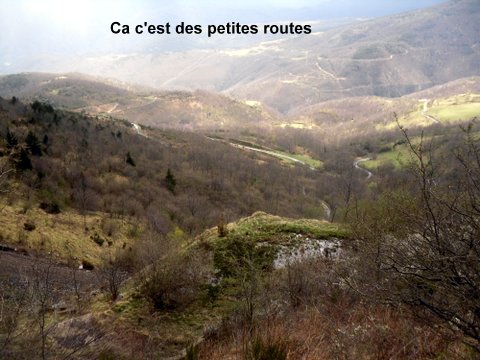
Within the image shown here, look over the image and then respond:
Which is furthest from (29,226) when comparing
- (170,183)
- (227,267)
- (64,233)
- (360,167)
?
(360,167)

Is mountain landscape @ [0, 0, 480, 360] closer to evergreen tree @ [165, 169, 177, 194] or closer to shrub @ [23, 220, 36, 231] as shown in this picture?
shrub @ [23, 220, 36, 231]

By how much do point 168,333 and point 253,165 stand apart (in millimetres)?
92687

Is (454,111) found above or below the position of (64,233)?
below

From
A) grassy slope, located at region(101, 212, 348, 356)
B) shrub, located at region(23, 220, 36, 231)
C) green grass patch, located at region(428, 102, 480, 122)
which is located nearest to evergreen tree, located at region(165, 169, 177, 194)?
shrub, located at region(23, 220, 36, 231)

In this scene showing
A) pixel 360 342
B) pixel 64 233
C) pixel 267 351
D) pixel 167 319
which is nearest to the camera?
pixel 267 351

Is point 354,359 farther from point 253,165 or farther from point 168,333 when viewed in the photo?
point 253,165

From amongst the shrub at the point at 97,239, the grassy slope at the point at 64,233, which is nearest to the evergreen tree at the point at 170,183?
the grassy slope at the point at 64,233

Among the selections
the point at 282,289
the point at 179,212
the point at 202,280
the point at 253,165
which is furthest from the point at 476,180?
the point at 253,165

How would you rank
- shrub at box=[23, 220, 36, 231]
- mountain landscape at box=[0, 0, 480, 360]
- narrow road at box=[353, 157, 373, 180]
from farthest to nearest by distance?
narrow road at box=[353, 157, 373, 180], shrub at box=[23, 220, 36, 231], mountain landscape at box=[0, 0, 480, 360]

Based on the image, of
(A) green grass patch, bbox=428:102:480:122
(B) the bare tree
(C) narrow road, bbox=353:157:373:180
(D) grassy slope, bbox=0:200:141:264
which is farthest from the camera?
(A) green grass patch, bbox=428:102:480:122

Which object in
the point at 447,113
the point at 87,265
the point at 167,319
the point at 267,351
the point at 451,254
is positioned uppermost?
the point at 451,254

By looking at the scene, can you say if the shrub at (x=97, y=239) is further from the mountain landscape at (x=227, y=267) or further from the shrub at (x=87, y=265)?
the shrub at (x=87, y=265)

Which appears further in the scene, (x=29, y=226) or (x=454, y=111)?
(x=454, y=111)

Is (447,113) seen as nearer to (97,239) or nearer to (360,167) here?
(360,167)
